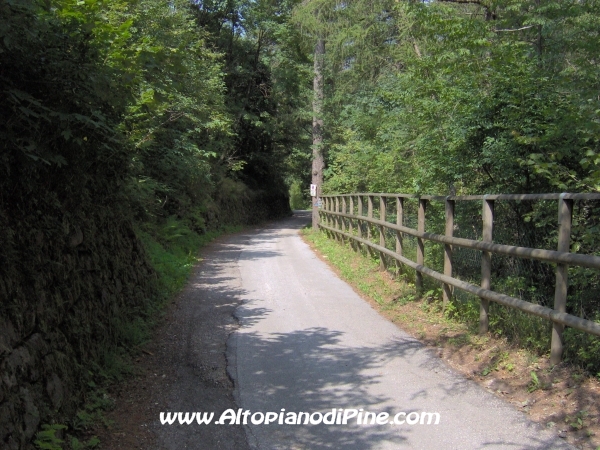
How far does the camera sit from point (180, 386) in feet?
15.9

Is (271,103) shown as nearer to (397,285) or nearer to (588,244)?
(397,285)

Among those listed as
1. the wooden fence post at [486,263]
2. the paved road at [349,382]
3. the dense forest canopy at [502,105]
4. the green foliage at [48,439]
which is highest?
the dense forest canopy at [502,105]

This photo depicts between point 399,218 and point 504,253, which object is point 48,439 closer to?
point 504,253

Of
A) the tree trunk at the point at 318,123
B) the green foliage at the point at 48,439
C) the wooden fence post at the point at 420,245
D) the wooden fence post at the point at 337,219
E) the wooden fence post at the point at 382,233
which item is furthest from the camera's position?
the tree trunk at the point at 318,123

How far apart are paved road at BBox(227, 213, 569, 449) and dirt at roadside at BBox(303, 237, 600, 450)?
0.14 metres

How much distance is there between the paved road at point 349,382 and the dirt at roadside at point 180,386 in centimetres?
18

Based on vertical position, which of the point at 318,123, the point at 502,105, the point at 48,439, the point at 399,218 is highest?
the point at 318,123

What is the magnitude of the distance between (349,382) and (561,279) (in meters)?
2.06

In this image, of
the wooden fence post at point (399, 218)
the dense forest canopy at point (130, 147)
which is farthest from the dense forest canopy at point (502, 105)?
the wooden fence post at point (399, 218)

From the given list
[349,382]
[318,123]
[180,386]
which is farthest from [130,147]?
[318,123]

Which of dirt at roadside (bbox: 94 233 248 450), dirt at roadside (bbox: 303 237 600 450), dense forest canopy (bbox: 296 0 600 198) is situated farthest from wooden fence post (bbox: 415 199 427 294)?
dirt at roadside (bbox: 94 233 248 450)

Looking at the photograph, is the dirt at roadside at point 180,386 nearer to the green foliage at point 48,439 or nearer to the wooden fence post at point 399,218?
the green foliage at point 48,439

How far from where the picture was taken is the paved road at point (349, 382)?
3.78 metres

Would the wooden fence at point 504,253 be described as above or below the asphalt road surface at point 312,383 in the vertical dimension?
above
